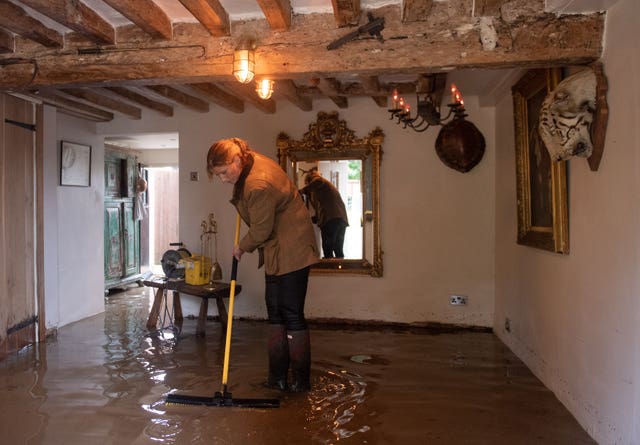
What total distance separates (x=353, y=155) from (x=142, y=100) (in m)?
A: 1.99

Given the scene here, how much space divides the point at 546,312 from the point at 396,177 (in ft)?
6.84

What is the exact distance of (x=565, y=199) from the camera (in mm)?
2809

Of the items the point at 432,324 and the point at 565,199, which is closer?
the point at 565,199

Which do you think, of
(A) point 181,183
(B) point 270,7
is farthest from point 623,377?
(A) point 181,183

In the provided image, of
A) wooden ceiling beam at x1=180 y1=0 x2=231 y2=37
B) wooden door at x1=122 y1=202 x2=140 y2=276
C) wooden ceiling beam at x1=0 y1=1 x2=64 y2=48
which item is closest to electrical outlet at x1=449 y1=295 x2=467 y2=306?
wooden ceiling beam at x1=180 y1=0 x2=231 y2=37

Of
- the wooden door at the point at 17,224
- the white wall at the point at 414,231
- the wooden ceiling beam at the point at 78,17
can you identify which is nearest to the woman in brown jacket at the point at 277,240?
the wooden ceiling beam at the point at 78,17

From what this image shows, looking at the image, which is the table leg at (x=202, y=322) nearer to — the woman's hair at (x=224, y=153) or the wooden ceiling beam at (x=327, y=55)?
the woman's hair at (x=224, y=153)

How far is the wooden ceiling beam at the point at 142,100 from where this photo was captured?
4375 millimetres

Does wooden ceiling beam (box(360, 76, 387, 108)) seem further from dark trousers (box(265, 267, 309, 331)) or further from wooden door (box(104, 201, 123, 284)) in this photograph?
wooden door (box(104, 201, 123, 284))

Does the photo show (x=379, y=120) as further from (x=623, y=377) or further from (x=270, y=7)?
(x=623, y=377)

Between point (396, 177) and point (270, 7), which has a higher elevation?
point (270, 7)

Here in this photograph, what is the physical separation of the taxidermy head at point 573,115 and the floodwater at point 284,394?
53.9 inches

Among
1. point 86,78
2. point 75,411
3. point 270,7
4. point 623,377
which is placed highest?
point 270,7

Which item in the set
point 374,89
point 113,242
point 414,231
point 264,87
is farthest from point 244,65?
point 113,242
